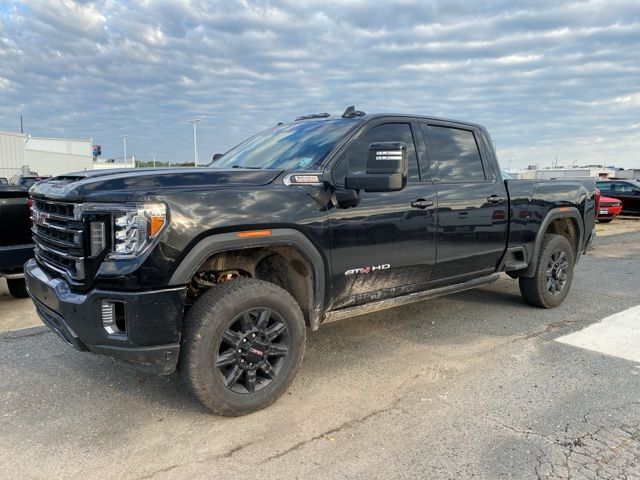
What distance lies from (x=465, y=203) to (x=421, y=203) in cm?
64

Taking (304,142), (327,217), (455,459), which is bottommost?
(455,459)

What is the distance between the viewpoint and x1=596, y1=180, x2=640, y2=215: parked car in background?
2223 centimetres

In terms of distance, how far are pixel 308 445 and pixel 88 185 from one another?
2.00 m

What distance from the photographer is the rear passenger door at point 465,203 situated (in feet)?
14.9

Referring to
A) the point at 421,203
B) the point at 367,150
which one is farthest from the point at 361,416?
the point at 367,150

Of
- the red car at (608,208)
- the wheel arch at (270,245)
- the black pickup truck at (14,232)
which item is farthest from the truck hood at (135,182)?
the red car at (608,208)

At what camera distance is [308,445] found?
3.04 meters

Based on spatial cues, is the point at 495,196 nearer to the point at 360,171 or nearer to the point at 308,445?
the point at 360,171

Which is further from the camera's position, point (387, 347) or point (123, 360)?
point (387, 347)

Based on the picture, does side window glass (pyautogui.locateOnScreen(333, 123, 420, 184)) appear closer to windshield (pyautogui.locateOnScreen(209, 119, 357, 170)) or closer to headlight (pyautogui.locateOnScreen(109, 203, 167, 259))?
windshield (pyautogui.locateOnScreen(209, 119, 357, 170))

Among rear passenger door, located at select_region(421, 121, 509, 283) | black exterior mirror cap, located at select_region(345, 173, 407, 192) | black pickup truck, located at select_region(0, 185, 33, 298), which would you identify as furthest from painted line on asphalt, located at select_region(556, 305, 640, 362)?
black pickup truck, located at select_region(0, 185, 33, 298)

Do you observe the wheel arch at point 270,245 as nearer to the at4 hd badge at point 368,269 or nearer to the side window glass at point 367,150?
the at4 hd badge at point 368,269

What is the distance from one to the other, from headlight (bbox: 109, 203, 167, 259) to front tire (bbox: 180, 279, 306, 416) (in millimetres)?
541

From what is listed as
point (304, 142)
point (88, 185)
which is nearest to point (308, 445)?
point (88, 185)
